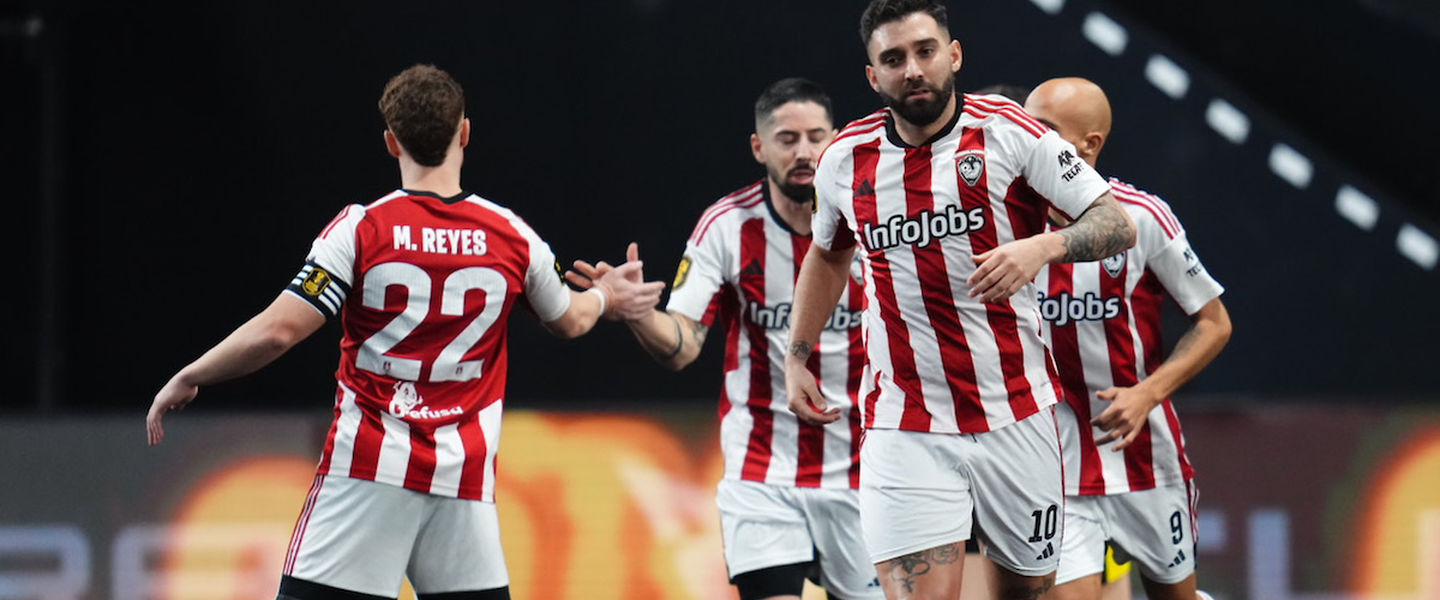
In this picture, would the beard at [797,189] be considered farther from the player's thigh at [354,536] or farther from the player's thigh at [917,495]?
the player's thigh at [354,536]

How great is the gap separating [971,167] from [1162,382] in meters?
1.10

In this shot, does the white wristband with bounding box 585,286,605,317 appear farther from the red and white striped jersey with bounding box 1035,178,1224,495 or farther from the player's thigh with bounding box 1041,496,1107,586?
the player's thigh with bounding box 1041,496,1107,586

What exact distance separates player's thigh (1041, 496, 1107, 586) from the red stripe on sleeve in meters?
0.93

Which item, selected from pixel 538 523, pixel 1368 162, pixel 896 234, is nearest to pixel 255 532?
pixel 538 523

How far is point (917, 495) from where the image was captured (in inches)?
149

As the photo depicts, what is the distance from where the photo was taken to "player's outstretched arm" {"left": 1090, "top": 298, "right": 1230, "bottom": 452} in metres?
4.39

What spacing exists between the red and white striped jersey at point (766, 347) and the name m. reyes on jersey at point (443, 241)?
1207 mm

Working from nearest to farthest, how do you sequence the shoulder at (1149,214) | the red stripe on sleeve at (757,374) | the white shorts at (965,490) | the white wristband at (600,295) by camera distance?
the white shorts at (965,490) < the white wristband at (600,295) < the shoulder at (1149,214) < the red stripe on sleeve at (757,374)

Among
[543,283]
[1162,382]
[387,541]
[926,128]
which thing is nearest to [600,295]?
[543,283]

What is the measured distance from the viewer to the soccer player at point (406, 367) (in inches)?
146

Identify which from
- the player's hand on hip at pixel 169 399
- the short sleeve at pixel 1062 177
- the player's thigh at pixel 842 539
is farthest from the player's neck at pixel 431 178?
the player's thigh at pixel 842 539

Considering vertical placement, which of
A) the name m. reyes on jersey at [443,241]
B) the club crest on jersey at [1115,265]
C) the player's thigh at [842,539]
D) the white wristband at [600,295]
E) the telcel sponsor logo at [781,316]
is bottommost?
the player's thigh at [842,539]

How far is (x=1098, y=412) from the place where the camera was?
461 centimetres

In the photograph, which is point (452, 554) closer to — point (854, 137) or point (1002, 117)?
point (854, 137)
